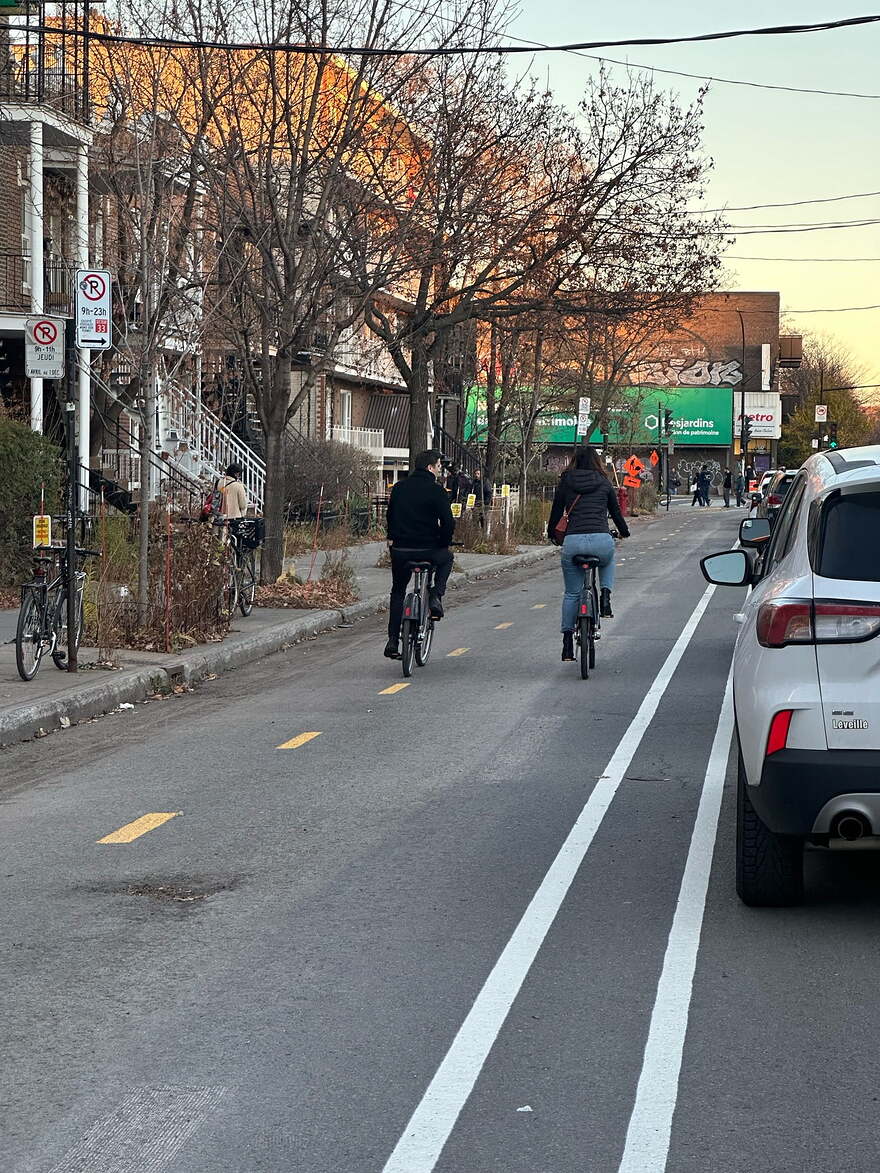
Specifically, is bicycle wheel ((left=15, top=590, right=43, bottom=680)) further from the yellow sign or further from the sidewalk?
the yellow sign

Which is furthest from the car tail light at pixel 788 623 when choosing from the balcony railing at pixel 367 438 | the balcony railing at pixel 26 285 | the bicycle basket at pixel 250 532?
the balcony railing at pixel 367 438

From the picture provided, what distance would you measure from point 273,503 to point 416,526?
22.9ft

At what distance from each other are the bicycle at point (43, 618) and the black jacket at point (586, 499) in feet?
13.8

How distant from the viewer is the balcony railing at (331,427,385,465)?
50.4 meters

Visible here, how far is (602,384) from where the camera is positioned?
5706cm

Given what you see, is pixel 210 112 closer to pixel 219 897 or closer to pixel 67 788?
pixel 67 788

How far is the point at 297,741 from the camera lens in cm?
1091

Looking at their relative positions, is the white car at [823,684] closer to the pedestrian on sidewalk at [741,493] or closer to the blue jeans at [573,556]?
the blue jeans at [573,556]

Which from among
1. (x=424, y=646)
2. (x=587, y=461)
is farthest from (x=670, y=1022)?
(x=424, y=646)

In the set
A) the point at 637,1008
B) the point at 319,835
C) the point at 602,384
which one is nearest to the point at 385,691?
the point at 319,835

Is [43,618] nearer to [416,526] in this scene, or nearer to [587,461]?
[416,526]

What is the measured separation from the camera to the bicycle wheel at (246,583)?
18.6 m

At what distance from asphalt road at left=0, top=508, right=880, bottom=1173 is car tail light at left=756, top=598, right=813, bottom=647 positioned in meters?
1.15

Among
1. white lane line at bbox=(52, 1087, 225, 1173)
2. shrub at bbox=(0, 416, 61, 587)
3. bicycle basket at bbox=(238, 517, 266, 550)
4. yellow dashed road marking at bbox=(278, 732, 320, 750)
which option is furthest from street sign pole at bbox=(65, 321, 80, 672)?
white lane line at bbox=(52, 1087, 225, 1173)
